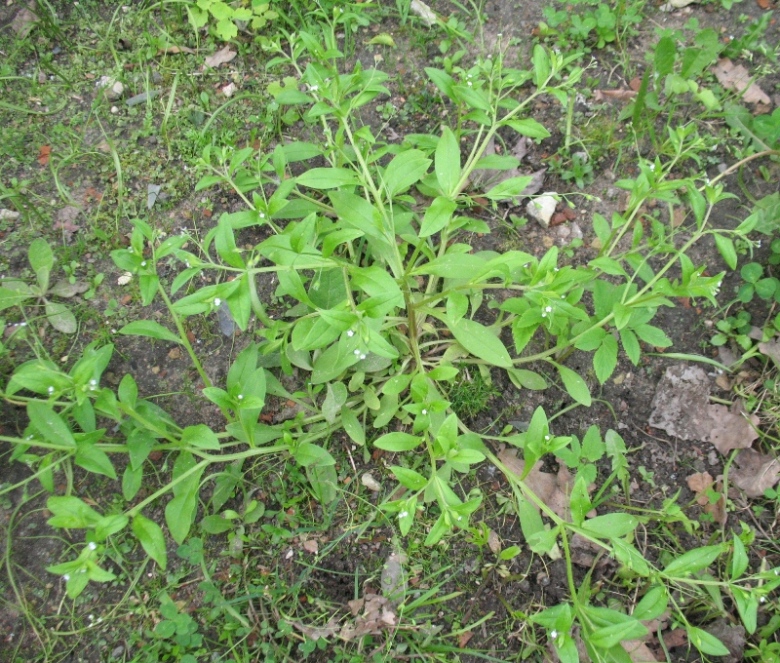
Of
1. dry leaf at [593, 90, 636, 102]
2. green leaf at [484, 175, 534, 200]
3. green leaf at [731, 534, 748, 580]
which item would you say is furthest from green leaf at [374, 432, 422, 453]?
dry leaf at [593, 90, 636, 102]

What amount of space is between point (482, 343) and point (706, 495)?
1.27 meters

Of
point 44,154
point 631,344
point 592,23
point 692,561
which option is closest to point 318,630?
point 692,561

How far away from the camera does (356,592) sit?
2814 mm

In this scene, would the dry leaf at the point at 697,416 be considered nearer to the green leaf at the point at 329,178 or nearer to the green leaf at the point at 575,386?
the green leaf at the point at 575,386

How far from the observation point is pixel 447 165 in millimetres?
2715

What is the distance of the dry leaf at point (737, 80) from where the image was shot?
12.2ft

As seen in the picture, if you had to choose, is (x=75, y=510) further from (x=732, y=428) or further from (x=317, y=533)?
(x=732, y=428)

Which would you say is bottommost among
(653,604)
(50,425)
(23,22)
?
(653,604)

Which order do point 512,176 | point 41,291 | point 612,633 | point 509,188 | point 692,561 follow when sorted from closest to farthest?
point 612,633
point 692,561
point 509,188
point 41,291
point 512,176

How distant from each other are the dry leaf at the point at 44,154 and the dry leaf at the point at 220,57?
1020mm

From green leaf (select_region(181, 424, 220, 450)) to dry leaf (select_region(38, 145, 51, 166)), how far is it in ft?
Answer: 6.61

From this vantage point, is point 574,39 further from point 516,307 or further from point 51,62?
point 51,62

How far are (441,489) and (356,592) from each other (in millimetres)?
688

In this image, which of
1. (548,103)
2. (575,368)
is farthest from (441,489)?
(548,103)
